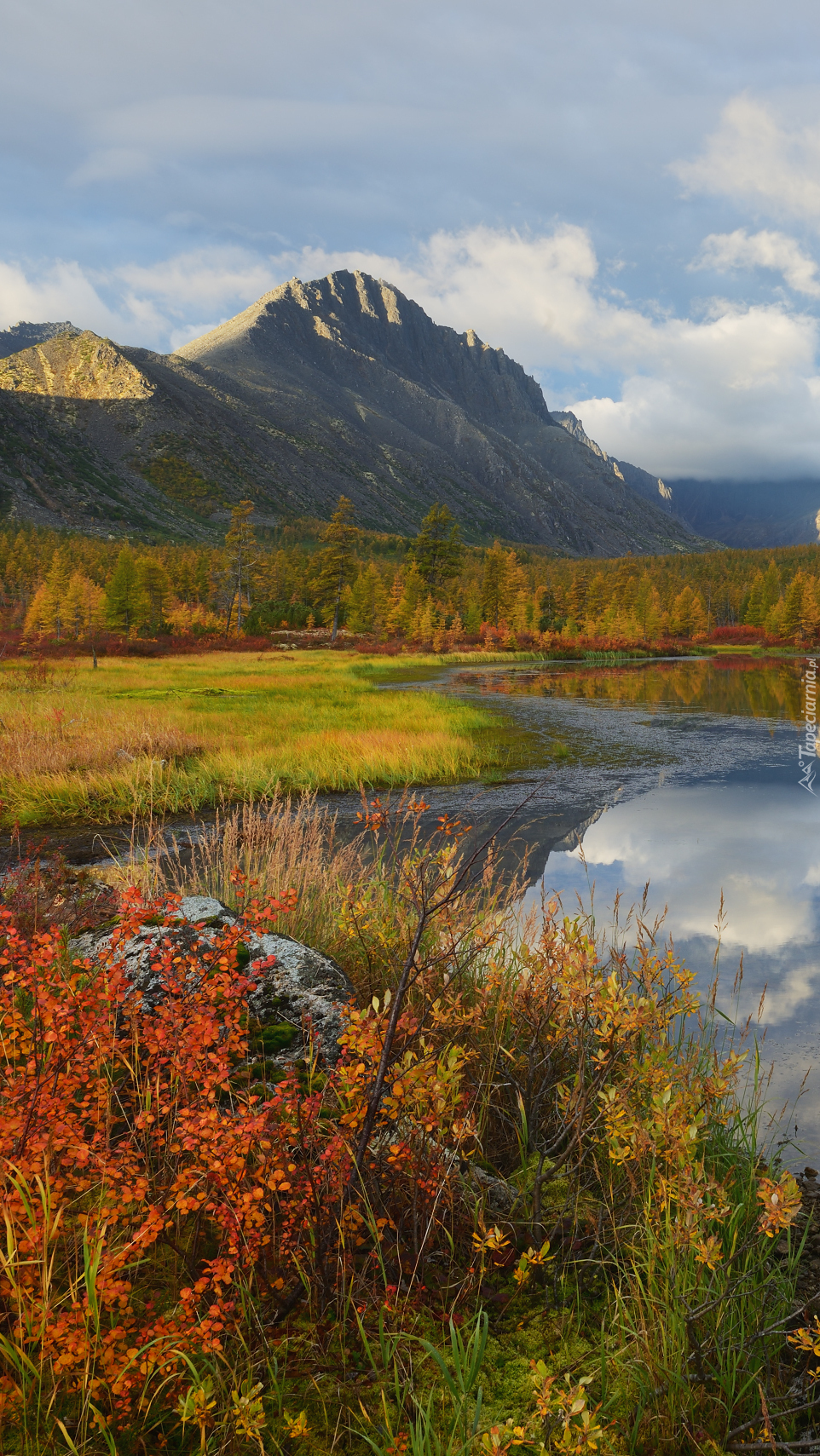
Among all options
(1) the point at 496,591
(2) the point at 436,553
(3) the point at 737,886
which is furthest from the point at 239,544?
(3) the point at 737,886

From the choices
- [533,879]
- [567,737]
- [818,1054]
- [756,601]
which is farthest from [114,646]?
[756,601]

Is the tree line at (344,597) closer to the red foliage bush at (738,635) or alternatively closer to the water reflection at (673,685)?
the red foliage bush at (738,635)

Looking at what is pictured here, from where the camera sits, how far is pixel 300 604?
8038cm

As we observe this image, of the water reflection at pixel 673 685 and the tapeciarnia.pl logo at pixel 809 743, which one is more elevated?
the water reflection at pixel 673 685

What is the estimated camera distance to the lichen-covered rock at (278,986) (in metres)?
3.54

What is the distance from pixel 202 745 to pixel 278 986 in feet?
43.7

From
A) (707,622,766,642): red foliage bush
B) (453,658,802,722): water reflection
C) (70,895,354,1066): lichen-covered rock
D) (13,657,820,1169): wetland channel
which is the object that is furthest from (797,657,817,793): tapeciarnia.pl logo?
(707,622,766,642): red foliage bush

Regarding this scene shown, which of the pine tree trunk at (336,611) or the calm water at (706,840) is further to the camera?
the pine tree trunk at (336,611)

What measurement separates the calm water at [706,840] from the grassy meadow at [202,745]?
100.0 inches

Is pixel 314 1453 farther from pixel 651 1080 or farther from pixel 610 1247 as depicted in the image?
pixel 651 1080

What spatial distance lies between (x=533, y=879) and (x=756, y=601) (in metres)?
98.7

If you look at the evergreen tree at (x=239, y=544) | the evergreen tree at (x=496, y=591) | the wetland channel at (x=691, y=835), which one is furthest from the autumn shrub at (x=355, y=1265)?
the evergreen tree at (x=496, y=591)

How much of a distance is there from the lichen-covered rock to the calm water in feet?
6.57

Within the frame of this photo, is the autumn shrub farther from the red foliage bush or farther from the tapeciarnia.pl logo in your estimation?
the red foliage bush
